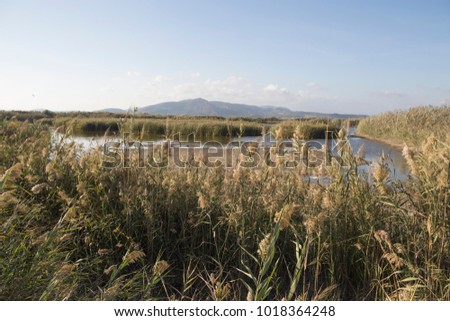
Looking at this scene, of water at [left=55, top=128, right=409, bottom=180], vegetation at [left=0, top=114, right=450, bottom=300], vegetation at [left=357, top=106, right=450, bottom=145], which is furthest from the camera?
vegetation at [left=357, top=106, right=450, bottom=145]

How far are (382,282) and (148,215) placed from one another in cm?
185

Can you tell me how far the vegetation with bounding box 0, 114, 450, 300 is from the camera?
83.7 inches

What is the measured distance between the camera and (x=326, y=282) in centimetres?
255

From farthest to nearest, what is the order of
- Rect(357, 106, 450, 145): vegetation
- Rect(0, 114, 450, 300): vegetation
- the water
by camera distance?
1. Rect(357, 106, 450, 145): vegetation
2. the water
3. Rect(0, 114, 450, 300): vegetation

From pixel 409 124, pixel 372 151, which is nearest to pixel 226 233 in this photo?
pixel 372 151

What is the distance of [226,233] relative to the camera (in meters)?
2.87

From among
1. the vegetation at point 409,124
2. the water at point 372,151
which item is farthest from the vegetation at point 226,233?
the vegetation at point 409,124

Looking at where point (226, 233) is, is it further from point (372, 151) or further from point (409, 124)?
point (409, 124)

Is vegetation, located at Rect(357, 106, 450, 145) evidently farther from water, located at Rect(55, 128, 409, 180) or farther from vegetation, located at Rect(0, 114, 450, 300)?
vegetation, located at Rect(0, 114, 450, 300)

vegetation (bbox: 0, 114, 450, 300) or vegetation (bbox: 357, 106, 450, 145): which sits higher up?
vegetation (bbox: 357, 106, 450, 145)

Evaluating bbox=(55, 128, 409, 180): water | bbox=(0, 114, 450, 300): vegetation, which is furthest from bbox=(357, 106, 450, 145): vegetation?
bbox=(0, 114, 450, 300): vegetation

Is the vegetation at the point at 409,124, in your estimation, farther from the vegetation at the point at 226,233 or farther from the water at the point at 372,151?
the vegetation at the point at 226,233

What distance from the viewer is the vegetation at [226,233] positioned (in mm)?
2125
